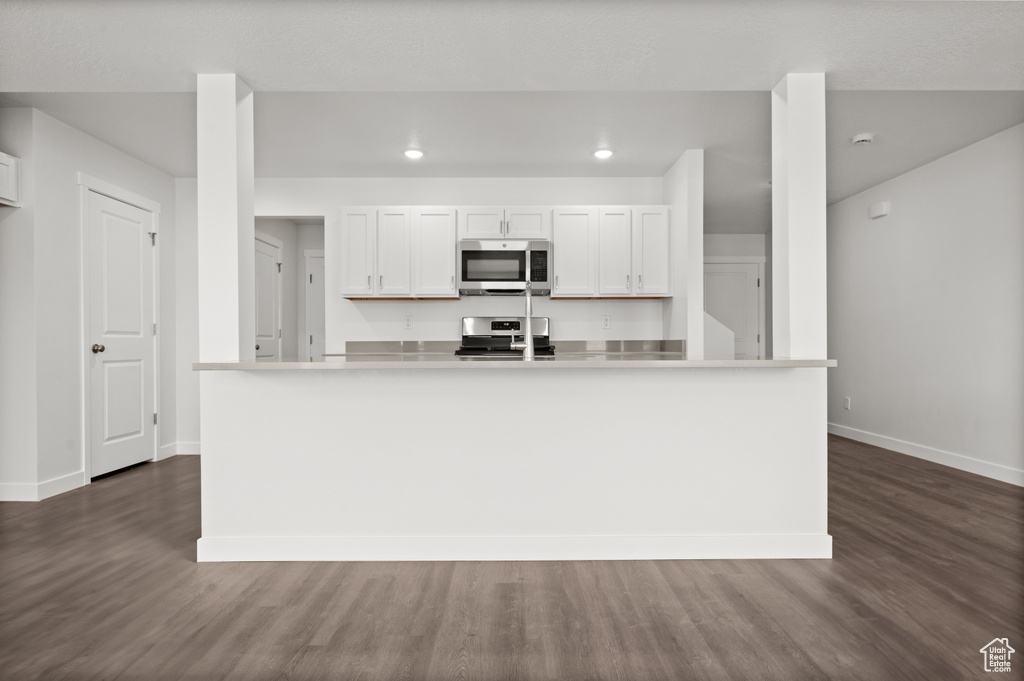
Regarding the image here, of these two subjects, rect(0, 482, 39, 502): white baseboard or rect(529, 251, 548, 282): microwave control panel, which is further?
rect(529, 251, 548, 282): microwave control panel

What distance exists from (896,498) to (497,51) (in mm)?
3568

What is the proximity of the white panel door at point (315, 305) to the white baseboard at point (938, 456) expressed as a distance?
18.3 ft

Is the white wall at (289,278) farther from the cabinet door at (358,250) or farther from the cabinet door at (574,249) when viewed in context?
the cabinet door at (574,249)

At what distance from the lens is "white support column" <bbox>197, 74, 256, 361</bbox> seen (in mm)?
2715

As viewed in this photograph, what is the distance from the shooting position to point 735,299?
306 inches

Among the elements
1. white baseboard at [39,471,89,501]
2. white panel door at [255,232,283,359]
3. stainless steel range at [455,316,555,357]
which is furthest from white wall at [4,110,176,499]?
stainless steel range at [455,316,555,357]

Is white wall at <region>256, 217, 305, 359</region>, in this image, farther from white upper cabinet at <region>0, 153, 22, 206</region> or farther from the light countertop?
the light countertop

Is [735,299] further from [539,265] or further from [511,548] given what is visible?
[511,548]

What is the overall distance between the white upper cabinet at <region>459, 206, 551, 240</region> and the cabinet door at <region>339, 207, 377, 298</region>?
776 mm

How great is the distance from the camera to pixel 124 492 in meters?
3.90

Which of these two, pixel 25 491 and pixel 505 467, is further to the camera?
pixel 25 491

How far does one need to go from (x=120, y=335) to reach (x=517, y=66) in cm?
377

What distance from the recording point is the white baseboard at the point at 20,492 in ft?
12.1

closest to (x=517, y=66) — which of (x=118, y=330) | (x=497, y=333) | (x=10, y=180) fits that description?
(x=497, y=333)
